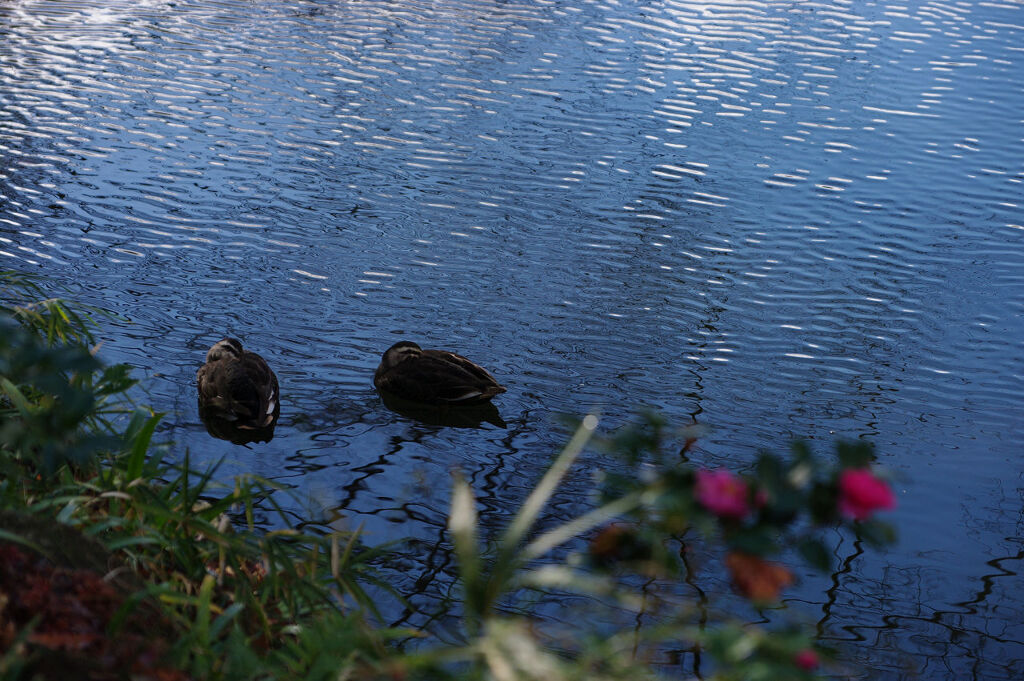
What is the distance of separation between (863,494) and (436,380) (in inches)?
159

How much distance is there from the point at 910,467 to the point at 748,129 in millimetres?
6277

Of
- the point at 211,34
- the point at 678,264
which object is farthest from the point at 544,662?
the point at 211,34

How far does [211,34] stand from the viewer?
14.0 m

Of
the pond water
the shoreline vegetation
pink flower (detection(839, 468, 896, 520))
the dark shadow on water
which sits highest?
pink flower (detection(839, 468, 896, 520))

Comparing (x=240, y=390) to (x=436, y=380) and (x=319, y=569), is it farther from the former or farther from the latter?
(x=319, y=569)

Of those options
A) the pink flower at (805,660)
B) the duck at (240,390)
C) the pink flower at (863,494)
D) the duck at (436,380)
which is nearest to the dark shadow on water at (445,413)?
the duck at (436,380)

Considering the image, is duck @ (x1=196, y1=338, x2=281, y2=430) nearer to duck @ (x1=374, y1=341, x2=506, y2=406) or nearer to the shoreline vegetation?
duck @ (x1=374, y1=341, x2=506, y2=406)

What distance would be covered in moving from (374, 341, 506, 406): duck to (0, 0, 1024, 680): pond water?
154 millimetres

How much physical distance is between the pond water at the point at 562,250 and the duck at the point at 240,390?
109 mm

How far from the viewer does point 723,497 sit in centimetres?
202

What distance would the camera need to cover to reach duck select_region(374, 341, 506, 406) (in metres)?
5.84

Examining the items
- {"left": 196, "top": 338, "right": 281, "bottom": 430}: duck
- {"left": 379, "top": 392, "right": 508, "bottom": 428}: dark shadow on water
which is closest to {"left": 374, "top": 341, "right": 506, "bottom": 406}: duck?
{"left": 379, "top": 392, "right": 508, "bottom": 428}: dark shadow on water

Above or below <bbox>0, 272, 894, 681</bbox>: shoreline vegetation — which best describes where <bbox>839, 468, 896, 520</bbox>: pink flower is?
above

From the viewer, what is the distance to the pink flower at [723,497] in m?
2.02
